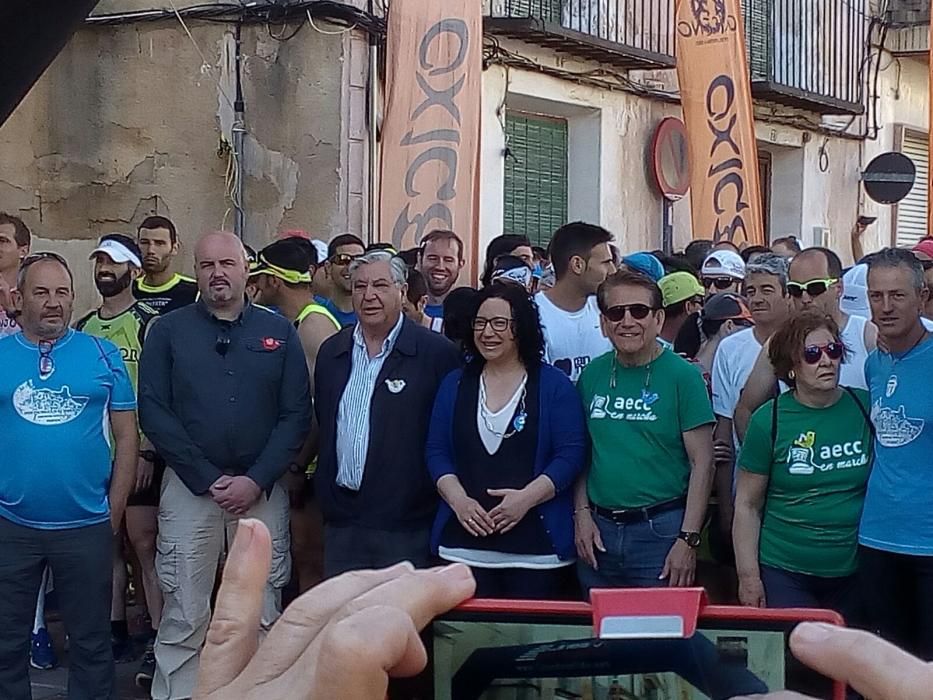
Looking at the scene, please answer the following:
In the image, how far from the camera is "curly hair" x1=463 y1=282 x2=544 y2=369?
516 centimetres

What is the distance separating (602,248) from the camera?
5.81 meters

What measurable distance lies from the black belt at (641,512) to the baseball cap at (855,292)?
1.84 meters

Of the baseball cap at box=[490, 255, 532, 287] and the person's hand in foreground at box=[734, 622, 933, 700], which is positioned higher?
the baseball cap at box=[490, 255, 532, 287]

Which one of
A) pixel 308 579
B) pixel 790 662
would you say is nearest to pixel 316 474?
pixel 308 579

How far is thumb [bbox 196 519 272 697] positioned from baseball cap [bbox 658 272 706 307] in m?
5.71

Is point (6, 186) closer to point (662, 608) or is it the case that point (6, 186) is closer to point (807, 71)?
point (807, 71)

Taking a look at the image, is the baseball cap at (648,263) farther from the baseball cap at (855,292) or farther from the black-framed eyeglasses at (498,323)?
the black-framed eyeglasses at (498,323)

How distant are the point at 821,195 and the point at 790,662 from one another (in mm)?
15997

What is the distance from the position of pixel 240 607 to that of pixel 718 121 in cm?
966

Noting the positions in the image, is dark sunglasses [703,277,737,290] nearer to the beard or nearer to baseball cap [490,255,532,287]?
baseball cap [490,255,532,287]

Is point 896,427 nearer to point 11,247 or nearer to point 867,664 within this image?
point 867,664

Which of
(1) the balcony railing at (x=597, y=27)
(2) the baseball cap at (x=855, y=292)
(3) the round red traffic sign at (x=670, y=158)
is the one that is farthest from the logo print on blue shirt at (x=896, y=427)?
(3) the round red traffic sign at (x=670, y=158)

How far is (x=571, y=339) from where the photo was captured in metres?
5.73

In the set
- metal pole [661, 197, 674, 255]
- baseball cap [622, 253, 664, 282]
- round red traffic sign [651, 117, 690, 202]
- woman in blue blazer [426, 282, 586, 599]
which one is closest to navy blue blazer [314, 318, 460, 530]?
woman in blue blazer [426, 282, 586, 599]
